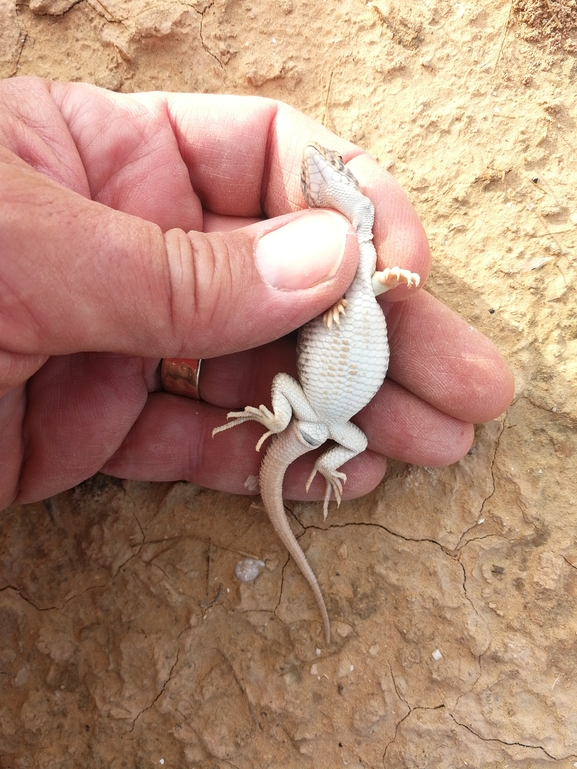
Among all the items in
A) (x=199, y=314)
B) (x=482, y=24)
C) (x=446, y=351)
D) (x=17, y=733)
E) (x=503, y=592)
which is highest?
(x=482, y=24)

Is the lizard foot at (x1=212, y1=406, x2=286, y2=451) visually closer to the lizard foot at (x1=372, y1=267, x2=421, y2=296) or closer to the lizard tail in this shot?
the lizard tail

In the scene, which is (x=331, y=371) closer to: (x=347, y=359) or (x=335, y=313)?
(x=347, y=359)

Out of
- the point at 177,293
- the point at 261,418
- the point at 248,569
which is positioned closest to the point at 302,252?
the point at 177,293

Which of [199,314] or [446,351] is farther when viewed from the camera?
[446,351]

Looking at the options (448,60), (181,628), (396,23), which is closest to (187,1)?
(396,23)

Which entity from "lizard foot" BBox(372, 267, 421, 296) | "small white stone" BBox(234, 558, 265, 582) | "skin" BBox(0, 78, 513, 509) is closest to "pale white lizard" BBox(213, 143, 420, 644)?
"lizard foot" BBox(372, 267, 421, 296)

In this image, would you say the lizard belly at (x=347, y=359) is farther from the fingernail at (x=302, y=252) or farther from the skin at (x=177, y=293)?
the fingernail at (x=302, y=252)

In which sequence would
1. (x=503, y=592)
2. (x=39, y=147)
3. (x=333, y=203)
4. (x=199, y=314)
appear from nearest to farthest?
(x=199, y=314), (x=39, y=147), (x=333, y=203), (x=503, y=592)

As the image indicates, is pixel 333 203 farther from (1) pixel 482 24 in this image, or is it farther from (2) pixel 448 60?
(1) pixel 482 24
